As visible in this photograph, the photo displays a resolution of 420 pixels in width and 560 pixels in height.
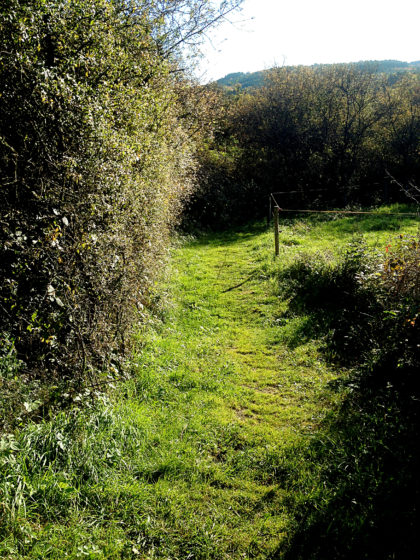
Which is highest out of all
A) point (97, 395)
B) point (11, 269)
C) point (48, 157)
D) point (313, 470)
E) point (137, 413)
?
point (48, 157)

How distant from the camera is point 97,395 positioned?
421 centimetres

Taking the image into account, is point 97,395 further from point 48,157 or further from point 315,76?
point 315,76

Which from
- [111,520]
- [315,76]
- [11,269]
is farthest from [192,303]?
[315,76]

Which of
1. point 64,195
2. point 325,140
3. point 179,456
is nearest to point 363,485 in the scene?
point 179,456

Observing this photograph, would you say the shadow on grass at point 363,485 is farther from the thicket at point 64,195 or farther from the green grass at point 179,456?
the thicket at point 64,195

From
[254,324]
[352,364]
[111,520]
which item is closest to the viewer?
[111,520]

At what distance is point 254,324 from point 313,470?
3767 millimetres

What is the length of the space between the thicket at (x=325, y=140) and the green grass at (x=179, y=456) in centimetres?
1429

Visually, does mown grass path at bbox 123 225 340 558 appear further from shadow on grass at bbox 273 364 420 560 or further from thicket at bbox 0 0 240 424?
thicket at bbox 0 0 240 424

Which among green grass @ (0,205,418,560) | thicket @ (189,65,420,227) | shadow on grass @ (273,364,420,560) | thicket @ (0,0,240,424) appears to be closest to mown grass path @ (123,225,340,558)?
green grass @ (0,205,418,560)

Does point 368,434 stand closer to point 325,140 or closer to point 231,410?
point 231,410

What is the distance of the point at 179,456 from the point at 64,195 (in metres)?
3.13

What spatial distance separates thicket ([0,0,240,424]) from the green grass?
665mm

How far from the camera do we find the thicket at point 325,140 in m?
19.6
